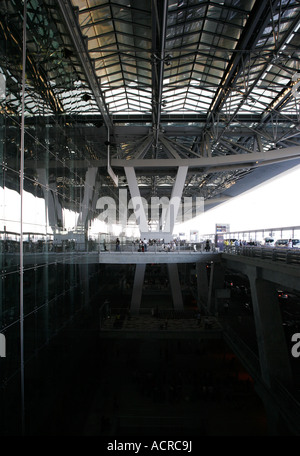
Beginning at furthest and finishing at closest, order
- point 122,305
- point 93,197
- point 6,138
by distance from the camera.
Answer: point 122,305 < point 93,197 < point 6,138

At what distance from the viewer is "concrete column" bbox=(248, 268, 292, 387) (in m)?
14.6

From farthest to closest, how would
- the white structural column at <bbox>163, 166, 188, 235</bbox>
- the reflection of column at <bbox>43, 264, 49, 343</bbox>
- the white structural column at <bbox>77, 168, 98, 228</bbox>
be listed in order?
the white structural column at <bbox>163, 166, 188, 235</bbox>
the white structural column at <bbox>77, 168, 98, 228</bbox>
the reflection of column at <bbox>43, 264, 49, 343</bbox>

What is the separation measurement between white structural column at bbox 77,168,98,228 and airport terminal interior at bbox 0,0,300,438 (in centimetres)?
22

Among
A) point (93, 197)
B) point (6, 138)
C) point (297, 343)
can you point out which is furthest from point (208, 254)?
point (6, 138)

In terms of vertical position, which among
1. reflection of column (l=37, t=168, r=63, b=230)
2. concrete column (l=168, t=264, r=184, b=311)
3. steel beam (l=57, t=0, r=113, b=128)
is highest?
steel beam (l=57, t=0, r=113, b=128)

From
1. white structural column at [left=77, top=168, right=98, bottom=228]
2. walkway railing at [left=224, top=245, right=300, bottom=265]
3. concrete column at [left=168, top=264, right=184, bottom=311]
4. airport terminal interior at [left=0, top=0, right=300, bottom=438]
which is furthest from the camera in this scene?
concrete column at [left=168, top=264, right=184, bottom=311]

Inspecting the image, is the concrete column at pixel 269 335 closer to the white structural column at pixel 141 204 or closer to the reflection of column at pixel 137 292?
the white structural column at pixel 141 204

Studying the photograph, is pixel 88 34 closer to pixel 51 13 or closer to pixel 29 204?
pixel 51 13

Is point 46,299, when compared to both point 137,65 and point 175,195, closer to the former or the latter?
point 137,65

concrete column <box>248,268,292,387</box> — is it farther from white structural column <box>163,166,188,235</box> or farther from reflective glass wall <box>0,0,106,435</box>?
white structural column <box>163,166,188,235</box>

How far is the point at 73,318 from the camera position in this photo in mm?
14570

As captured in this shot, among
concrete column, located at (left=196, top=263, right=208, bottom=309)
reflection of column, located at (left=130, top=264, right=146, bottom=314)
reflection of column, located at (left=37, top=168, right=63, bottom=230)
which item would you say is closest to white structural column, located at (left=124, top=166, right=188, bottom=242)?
reflection of column, located at (left=130, top=264, right=146, bottom=314)
